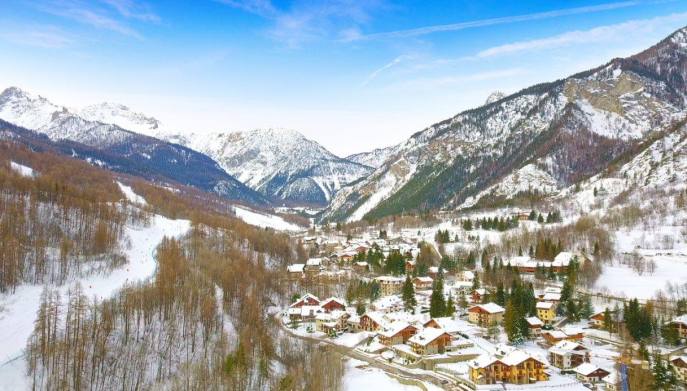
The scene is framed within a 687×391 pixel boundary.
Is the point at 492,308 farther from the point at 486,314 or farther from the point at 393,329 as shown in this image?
the point at 393,329

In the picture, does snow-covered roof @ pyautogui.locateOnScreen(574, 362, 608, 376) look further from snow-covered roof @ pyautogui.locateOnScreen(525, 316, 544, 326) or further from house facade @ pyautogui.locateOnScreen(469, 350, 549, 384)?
snow-covered roof @ pyautogui.locateOnScreen(525, 316, 544, 326)

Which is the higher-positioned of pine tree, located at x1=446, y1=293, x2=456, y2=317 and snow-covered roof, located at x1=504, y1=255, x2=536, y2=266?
snow-covered roof, located at x1=504, y1=255, x2=536, y2=266

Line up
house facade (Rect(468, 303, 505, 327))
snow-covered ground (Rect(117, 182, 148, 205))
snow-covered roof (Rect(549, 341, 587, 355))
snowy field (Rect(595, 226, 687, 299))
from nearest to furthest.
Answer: snow-covered roof (Rect(549, 341, 587, 355)), house facade (Rect(468, 303, 505, 327)), snowy field (Rect(595, 226, 687, 299)), snow-covered ground (Rect(117, 182, 148, 205))

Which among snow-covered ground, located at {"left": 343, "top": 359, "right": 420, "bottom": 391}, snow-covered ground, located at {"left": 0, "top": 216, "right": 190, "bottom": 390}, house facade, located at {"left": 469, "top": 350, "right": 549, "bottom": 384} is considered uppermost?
snow-covered ground, located at {"left": 0, "top": 216, "right": 190, "bottom": 390}

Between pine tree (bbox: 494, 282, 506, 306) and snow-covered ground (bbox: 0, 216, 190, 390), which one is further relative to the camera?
pine tree (bbox: 494, 282, 506, 306)

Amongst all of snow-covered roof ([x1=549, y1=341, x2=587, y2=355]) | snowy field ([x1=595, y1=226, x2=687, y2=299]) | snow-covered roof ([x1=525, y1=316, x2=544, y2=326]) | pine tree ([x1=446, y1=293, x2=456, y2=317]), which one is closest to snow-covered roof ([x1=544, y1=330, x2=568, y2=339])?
snow-covered roof ([x1=525, y1=316, x2=544, y2=326])

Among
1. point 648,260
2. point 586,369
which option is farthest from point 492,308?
point 648,260

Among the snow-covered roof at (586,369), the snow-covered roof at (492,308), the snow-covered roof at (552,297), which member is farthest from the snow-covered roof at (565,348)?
the snow-covered roof at (552,297)
